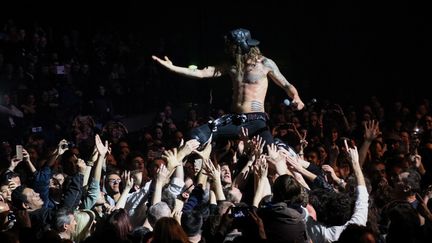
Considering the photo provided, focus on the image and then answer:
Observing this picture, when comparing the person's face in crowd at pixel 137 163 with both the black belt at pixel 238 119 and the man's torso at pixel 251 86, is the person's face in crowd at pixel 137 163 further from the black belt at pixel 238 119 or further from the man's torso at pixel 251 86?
the man's torso at pixel 251 86

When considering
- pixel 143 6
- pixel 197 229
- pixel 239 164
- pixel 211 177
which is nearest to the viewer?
pixel 197 229

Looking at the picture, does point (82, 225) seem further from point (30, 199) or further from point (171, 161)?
point (171, 161)

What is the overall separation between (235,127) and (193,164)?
141cm

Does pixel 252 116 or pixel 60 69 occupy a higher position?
pixel 252 116

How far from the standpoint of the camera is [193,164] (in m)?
9.15

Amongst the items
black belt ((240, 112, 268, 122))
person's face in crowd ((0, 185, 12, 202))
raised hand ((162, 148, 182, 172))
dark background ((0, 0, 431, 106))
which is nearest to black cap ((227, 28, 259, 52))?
black belt ((240, 112, 268, 122))

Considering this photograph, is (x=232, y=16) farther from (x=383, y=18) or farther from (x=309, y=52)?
(x=383, y=18)

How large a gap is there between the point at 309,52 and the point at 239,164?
28.1ft

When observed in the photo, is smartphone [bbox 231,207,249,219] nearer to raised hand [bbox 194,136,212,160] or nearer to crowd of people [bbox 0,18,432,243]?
crowd of people [bbox 0,18,432,243]

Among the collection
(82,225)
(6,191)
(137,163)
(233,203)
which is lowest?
(137,163)

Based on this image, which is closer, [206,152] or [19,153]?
[206,152]

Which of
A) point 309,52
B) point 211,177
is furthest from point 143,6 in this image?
point 211,177

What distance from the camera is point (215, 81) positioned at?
16031 mm

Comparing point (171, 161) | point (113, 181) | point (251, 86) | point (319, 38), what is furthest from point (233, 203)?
point (319, 38)
